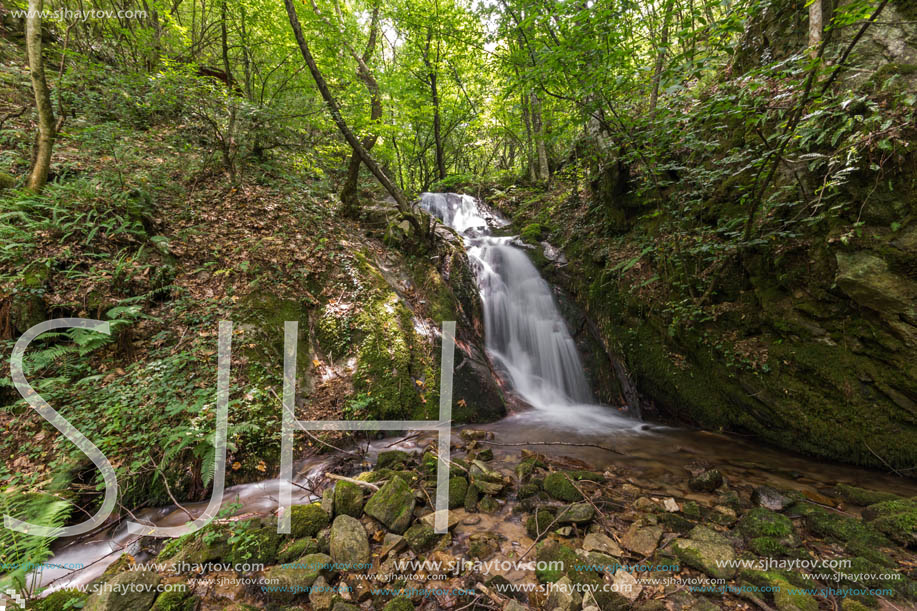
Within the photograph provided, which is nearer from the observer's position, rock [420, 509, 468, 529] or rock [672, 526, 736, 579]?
rock [672, 526, 736, 579]

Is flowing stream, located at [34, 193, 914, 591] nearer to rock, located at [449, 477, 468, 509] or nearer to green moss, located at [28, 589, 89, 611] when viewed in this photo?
green moss, located at [28, 589, 89, 611]

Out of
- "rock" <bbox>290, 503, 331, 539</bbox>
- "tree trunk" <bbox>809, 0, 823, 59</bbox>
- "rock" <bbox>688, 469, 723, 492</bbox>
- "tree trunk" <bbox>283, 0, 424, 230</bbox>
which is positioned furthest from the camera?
"tree trunk" <bbox>283, 0, 424, 230</bbox>

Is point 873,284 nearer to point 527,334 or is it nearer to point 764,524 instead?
point 764,524

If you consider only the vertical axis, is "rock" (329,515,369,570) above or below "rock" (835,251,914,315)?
below

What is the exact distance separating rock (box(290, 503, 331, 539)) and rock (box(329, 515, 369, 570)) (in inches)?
8.7

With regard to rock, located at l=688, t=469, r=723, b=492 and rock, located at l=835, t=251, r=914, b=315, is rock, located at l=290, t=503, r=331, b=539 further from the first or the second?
rock, located at l=835, t=251, r=914, b=315

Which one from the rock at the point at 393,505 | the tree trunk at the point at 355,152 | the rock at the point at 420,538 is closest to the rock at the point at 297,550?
the rock at the point at 393,505

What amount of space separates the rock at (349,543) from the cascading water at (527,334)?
4.46 m

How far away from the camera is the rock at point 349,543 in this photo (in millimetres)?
2328

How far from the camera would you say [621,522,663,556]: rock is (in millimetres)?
2383

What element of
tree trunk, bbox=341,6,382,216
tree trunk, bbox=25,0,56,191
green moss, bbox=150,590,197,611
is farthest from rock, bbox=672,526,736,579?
tree trunk, bbox=25,0,56,191

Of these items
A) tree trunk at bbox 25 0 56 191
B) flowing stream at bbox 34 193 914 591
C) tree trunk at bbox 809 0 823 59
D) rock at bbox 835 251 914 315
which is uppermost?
tree trunk at bbox 809 0 823 59

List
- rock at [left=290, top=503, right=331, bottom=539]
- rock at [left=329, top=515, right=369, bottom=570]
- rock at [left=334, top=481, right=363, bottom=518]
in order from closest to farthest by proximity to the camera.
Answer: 1. rock at [left=329, top=515, right=369, bottom=570]
2. rock at [left=290, top=503, right=331, bottom=539]
3. rock at [left=334, top=481, right=363, bottom=518]

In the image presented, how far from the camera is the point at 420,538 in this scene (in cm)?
251
